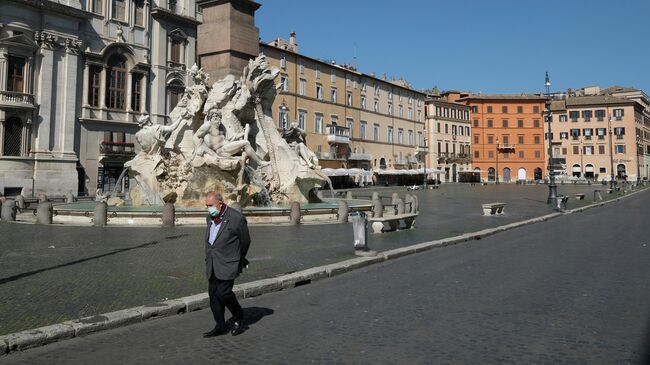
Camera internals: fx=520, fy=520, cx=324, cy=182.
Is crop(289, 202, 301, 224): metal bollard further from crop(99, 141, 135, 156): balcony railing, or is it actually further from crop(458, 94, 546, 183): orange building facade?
crop(458, 94, 546, 183): orange building facade

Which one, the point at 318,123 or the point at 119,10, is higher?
the point at 119,10

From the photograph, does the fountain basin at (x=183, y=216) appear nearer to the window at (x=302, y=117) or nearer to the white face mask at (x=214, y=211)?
the white face mask at (x=214, y=211)

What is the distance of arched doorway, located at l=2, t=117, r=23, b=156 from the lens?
114 ft

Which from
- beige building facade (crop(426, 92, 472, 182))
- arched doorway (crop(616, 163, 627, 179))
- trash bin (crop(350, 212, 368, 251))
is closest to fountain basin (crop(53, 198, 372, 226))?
trash bin (crop(350, 212, 368, 251))

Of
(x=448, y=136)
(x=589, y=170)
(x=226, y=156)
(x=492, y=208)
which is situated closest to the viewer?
(x=226, y=156)

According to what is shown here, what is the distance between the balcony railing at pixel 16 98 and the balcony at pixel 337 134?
33.7 metres

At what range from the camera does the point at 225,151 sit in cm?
1630

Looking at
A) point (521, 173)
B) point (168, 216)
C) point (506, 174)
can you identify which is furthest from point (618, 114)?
point (168, 216)

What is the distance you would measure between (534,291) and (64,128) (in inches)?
1477

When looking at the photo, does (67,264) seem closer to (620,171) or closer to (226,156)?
(226,156)

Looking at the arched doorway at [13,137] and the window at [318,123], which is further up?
the window at [318,123]

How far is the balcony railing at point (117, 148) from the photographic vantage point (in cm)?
3962

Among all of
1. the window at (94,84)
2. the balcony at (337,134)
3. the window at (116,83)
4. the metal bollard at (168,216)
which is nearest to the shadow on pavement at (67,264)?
the metal bollard at (168,216)

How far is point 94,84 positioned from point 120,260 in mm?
35144
